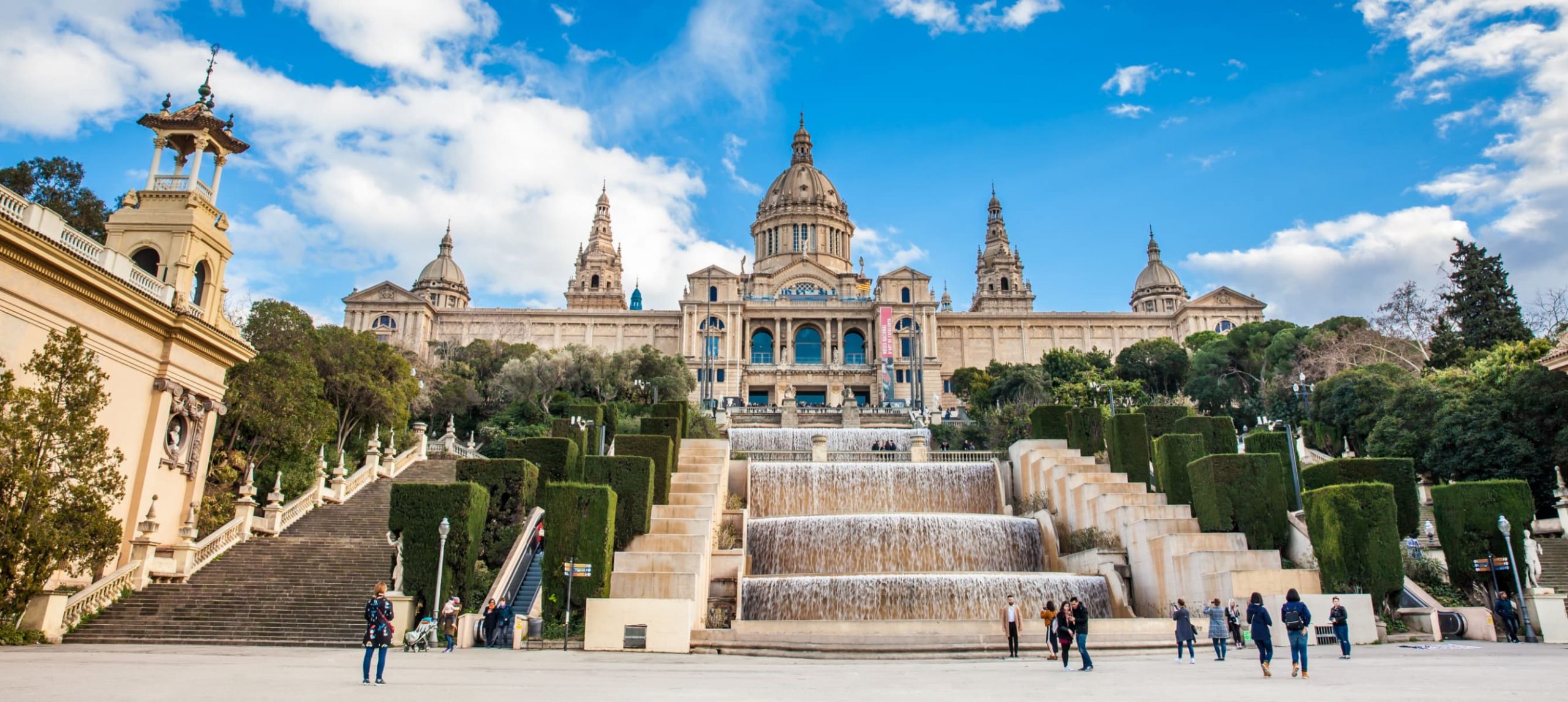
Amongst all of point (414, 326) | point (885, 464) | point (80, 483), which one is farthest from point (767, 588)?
point (414, 326)

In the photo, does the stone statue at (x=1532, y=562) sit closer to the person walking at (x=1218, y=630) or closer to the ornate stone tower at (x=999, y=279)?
the person walking at (x=1218, y=630)

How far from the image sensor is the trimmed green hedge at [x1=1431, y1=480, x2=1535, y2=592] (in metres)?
21.6

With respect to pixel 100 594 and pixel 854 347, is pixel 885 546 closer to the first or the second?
pixel 100 594

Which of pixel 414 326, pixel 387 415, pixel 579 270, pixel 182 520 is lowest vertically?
pixel 182 520

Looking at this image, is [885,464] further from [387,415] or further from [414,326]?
[414,326]

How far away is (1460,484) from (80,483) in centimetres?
2840

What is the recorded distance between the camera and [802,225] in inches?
3846

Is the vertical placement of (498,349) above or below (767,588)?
above

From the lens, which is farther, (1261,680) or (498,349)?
(498,349)

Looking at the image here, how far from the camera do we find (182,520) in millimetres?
23531

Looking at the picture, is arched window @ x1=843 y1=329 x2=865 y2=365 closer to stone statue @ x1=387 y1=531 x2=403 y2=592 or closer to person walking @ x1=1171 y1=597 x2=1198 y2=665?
stone statue @ x1=387 y1=531 x2=403 y2=592

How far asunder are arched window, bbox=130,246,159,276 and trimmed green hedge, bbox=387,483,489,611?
9.65m

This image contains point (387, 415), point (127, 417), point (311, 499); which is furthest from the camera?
point (387, 415)

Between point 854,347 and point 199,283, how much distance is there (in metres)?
62.6
